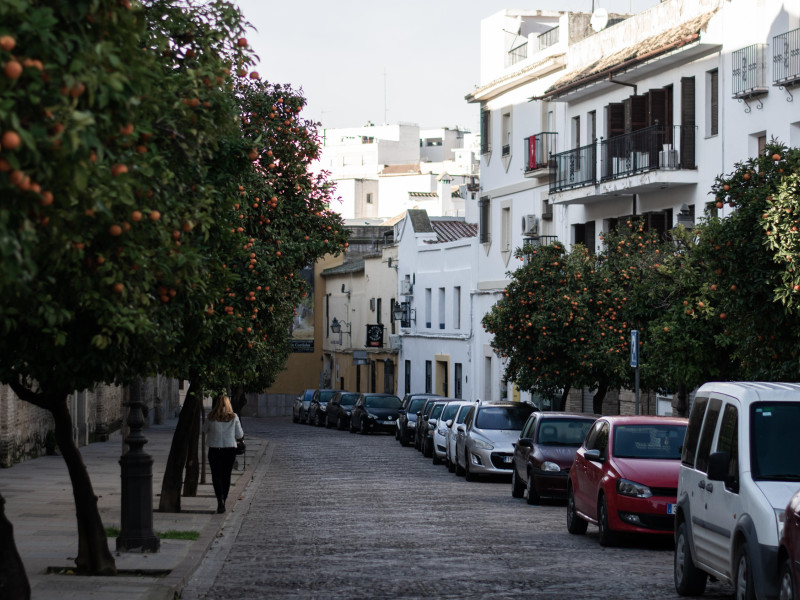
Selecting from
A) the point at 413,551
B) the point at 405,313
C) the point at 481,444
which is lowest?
the point at 413,551

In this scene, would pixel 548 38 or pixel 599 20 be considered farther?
pixel 548 38

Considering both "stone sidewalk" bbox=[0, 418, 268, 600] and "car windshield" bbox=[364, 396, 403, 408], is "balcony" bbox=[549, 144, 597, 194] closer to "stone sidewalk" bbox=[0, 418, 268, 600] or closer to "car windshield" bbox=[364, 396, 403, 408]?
"stone sidewalk" bbox=[0, 418, 268, 600]

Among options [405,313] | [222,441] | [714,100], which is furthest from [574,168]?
[405,313]

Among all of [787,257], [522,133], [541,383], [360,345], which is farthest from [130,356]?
[360,345]

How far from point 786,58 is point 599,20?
14.6 m

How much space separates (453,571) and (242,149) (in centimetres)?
508

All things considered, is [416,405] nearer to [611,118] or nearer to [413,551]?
[611,118]

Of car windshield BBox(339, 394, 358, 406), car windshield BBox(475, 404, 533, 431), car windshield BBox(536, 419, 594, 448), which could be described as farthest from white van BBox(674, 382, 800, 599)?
car windshield BBox(339, 394, 358, 406)

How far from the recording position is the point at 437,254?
62469 mm

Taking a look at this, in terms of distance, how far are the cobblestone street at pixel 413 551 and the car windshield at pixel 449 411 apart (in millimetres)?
7009

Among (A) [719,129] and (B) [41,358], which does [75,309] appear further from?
(A) [719,129]

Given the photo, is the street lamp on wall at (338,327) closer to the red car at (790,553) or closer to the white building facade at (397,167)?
the white building facade at (397,167)

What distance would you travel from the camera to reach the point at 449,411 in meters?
36.4

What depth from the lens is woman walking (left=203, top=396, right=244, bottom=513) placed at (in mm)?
20609
